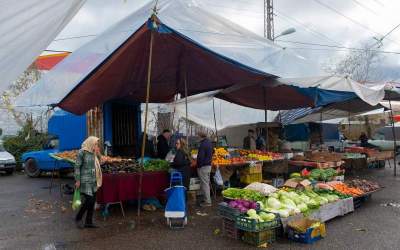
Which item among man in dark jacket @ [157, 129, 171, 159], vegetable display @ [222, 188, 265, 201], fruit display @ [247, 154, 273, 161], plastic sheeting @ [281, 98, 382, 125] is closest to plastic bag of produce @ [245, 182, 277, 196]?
vegetable display @ [222, 188, 265, 201]

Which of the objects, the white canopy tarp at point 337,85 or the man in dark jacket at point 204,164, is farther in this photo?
the white canopy tarp at point 337,85

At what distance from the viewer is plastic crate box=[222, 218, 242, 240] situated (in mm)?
6757

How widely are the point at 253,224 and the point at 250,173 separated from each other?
492 centimetres

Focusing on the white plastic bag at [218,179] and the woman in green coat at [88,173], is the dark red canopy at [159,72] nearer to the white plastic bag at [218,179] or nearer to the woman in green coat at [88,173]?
the woman in green coat at [88,173]

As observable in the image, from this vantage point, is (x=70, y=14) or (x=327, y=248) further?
(x=327, y=248)

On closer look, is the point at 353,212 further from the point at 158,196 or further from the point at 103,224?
the point at 103,224

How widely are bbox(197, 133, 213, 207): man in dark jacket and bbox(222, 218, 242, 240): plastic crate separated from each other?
7.92 feet

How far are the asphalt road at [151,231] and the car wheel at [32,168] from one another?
650 centimetres

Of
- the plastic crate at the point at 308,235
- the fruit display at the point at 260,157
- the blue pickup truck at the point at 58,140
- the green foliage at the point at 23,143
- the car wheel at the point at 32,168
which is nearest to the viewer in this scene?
the plastic crate at the point at 308,235

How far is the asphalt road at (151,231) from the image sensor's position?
21.3 feet

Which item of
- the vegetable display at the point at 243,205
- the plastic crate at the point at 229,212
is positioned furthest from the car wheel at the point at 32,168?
the vegetable display at the point at 243,205

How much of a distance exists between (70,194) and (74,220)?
3626 mm

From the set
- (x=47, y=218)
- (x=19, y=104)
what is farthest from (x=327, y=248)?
(x=19, y=104)

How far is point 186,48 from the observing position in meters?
9.73
